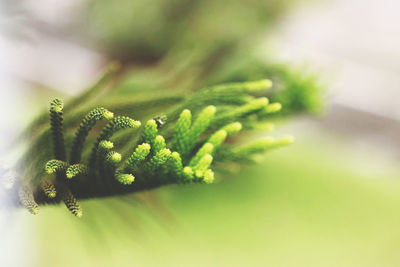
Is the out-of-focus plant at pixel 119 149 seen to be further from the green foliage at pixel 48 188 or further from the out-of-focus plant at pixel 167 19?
the out-of-focus plant at pixel 167 19

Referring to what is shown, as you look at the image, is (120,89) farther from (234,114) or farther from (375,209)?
(375,209)

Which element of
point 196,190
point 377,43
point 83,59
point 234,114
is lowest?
point 234,114

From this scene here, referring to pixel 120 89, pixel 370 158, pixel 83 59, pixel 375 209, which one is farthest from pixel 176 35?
pixel 370 158

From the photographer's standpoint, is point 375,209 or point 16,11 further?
point 375,209

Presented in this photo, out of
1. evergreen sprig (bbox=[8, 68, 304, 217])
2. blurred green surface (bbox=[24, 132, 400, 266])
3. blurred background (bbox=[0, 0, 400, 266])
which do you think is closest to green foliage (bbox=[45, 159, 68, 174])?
evergreen sprig (bbox=[8, 68, 304, 217])

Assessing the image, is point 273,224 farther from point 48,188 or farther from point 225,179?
point 48,188

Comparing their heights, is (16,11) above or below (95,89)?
above

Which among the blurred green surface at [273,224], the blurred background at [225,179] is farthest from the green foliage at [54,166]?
the blurred green surface at [273,224]

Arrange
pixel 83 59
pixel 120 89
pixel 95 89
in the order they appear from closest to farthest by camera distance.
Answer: pixel 95 89 → pixel 120 89 → pixel 83 59

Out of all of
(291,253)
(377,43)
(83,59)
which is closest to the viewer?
(291,253)
